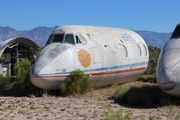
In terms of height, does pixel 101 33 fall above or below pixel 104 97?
above

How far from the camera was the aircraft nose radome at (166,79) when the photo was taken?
12.7 meters

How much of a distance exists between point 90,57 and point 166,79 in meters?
5.91

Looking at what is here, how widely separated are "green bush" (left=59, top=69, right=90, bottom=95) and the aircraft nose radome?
5050 millimetres

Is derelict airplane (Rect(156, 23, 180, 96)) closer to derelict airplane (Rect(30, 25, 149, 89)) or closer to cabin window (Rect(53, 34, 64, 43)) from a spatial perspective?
derelict airplane (Rect(30, 25, 149, 89))

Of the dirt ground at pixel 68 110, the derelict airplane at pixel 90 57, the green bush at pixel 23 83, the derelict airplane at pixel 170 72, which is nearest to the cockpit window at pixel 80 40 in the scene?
the derelict airplane at pixel 90 57

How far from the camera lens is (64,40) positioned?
720 inches

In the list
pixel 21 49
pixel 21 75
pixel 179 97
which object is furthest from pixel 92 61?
pixel 21 49

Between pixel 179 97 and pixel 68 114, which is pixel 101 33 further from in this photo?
pixel 68 114

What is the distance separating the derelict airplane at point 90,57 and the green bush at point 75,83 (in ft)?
0.77

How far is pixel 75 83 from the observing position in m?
17.2

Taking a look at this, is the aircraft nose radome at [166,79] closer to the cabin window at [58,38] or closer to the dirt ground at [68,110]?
the dirt ground at [68,110]

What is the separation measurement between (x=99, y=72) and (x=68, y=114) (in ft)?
20.8

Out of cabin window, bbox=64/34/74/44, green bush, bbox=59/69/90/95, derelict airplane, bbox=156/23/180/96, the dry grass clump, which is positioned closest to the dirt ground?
the dry grass clump

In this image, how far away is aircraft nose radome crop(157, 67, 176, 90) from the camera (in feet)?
41.7
